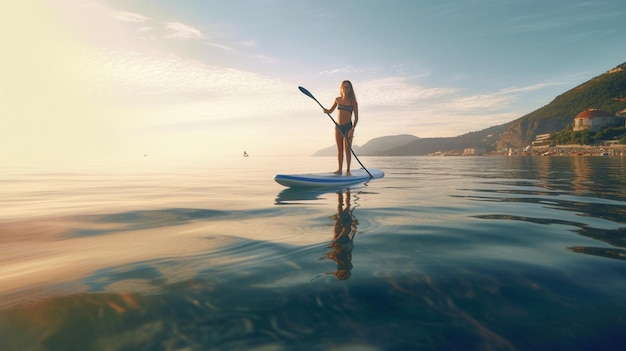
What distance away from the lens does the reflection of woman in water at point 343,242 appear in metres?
2.66

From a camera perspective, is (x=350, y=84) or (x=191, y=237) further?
(x=350, y=84)

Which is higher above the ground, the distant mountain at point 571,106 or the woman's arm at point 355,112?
the distant mountain at point 571,106

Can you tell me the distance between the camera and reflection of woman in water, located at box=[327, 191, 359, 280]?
8.73 feet

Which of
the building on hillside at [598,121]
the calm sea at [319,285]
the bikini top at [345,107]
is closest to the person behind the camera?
the calm sea at [319,285]

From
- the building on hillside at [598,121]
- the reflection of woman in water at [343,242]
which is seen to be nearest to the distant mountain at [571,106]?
the building on hillside at [598,121]

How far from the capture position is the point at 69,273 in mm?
2703

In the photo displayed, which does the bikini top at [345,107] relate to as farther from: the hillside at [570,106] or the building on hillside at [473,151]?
the building on hillside at [473,151]

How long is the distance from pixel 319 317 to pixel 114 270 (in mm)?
2068

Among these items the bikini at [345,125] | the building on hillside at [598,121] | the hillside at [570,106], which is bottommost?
the bikini at [345,125]

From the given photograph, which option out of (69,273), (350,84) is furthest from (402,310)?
(350,84)

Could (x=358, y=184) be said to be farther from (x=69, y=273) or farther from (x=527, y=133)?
(x=527, y=133)

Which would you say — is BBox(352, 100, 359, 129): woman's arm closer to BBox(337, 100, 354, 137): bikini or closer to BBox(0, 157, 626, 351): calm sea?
BBox(337, 100, 354, 137): bikini

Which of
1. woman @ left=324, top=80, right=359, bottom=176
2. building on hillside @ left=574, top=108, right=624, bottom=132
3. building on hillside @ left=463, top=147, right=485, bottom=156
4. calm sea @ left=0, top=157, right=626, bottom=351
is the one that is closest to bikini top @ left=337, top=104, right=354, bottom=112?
woman @ left=324, top=80, right=359, bottom=176

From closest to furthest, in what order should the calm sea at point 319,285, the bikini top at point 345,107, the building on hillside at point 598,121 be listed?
the calm sea at point 319,285, the bikini top at point 345,107, the building on hillside at point 598,121
